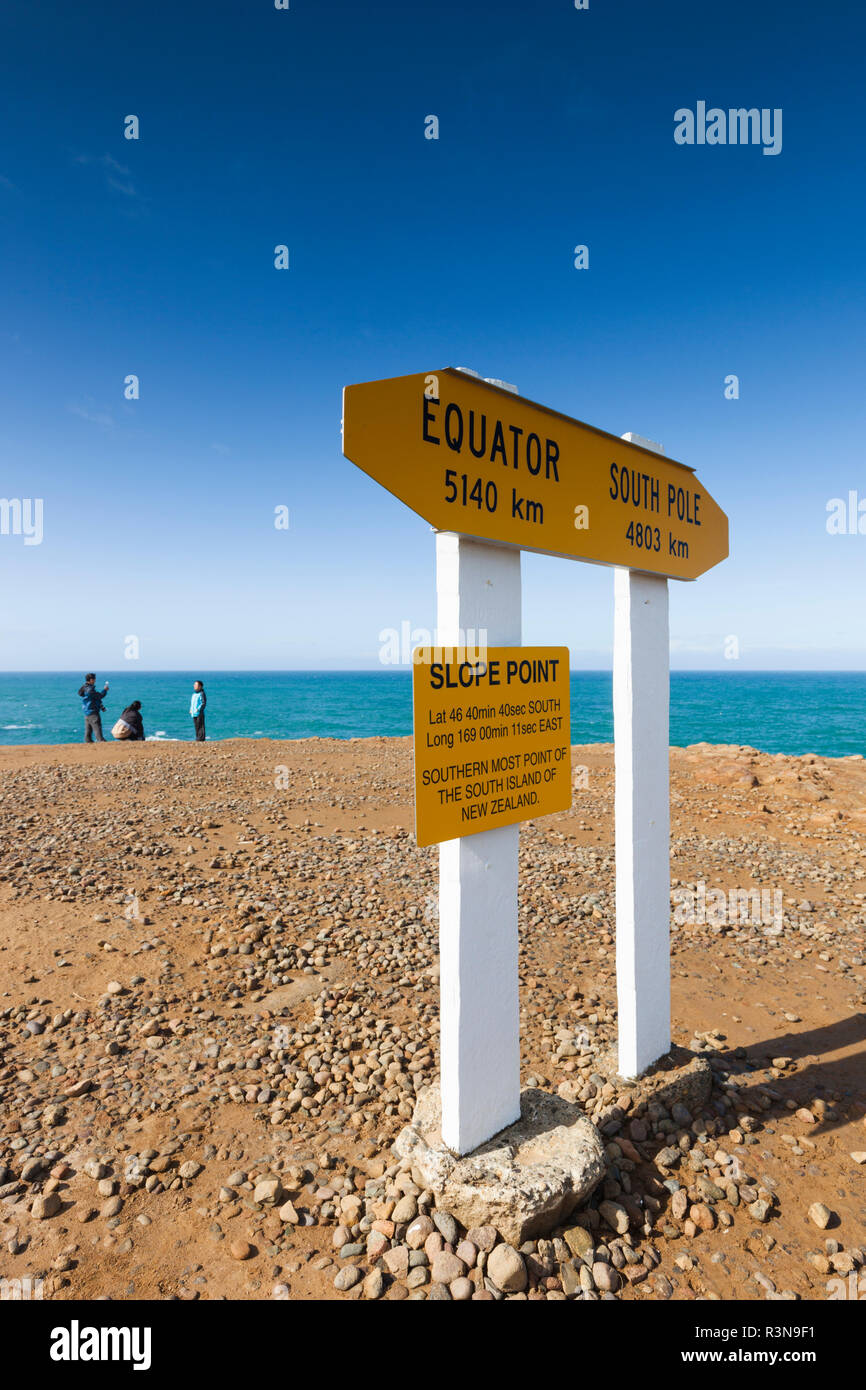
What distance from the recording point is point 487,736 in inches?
118

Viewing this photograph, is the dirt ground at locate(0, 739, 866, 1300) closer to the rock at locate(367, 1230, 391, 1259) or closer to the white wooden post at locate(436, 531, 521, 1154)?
the rock at locate(367, 1230, 391, 1259)

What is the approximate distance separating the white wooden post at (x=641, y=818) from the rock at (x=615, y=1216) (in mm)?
979

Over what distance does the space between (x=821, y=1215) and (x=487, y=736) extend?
290 centimetres

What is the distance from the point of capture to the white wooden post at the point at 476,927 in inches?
114

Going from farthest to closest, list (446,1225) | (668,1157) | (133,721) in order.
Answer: (133,721) → (668,1157) → (446,1225)

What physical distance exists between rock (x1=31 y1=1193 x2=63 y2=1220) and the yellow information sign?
2.75m

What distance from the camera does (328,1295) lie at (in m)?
2.71

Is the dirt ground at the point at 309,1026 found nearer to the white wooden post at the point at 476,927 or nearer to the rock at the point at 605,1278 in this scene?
the rock at the point at 605,1278

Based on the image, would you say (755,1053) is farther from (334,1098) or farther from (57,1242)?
(57,1242)

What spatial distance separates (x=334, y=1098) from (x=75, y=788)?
34.5 feet

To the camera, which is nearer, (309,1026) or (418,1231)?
(418,1231)

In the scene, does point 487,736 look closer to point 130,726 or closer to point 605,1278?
point 605,1278

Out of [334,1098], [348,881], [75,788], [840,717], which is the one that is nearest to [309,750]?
[75,788]

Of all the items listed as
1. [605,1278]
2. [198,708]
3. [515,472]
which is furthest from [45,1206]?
[198,708]
